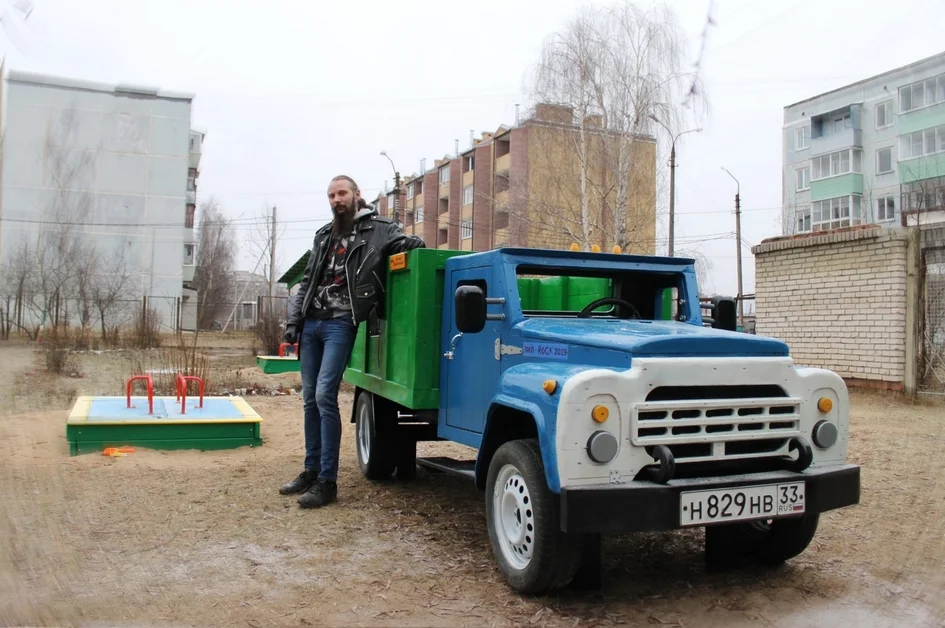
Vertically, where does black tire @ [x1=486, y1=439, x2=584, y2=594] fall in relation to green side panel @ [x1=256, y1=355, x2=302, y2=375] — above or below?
below

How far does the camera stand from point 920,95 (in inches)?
1302

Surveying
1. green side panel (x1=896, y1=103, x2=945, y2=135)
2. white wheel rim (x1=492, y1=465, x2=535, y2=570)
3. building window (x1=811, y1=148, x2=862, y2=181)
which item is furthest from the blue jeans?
building window (x1=811, y1=148, x2=862, y2=181)

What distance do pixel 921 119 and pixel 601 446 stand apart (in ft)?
118

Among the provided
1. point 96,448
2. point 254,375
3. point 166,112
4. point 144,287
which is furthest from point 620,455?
point 254,375

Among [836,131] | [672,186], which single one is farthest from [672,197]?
[836,131]

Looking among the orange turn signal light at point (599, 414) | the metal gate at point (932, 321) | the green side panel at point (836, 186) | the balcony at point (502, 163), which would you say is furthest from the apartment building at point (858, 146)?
the orange turn signal light at point (599, 414)

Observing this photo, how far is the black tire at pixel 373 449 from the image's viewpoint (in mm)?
6449

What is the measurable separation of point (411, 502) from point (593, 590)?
7.48ft

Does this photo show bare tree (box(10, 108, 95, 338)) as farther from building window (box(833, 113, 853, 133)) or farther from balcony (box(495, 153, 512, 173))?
balcony (box(495, 153, 512, 173))

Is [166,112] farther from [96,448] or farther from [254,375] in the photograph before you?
[254,375]

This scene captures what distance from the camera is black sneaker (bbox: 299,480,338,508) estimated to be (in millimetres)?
5484

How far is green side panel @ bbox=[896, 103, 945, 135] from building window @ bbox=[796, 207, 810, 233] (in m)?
5.54

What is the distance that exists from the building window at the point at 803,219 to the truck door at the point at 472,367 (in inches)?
1343

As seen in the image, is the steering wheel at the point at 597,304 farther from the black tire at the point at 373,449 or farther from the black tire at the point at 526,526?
the black tire at the point at 373,449
